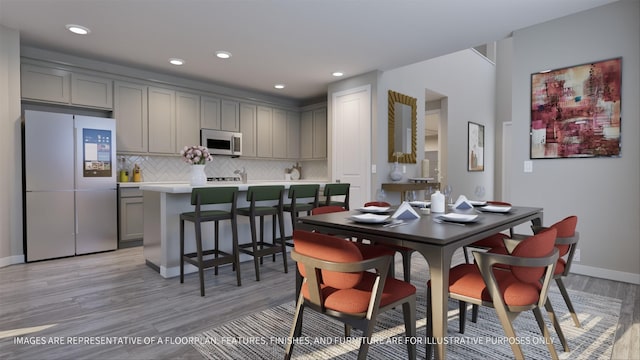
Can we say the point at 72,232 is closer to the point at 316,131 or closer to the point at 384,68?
the point at 316,131

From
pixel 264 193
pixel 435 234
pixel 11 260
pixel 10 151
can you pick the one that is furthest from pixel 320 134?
pixel 435 234

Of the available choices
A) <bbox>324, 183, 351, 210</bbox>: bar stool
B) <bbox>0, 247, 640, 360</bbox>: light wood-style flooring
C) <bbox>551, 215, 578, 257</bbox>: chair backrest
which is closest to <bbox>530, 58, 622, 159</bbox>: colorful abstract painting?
<bbox>0, 247, 640, 360</bbox>: light wood-style flooring

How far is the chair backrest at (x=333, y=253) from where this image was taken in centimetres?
142

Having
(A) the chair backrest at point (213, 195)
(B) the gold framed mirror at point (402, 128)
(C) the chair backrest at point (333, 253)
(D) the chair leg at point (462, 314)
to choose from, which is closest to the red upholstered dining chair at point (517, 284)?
(D) the chair leg at point (462, 314)

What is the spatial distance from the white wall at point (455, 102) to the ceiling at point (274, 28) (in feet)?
2.82

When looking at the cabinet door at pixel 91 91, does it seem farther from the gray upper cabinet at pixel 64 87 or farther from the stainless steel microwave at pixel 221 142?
the stainless steel microwave at pixel 221 142

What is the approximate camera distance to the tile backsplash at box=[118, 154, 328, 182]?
5262 mm

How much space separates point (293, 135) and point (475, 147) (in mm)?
4046

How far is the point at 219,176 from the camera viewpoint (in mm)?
6027

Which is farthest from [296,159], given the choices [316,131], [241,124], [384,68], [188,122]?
[384,68]

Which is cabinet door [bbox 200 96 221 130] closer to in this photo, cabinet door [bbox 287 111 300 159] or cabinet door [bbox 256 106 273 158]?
cabinet door [bbox 256 106 273 158]

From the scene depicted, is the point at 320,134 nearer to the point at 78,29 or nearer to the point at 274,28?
the point at 274,28

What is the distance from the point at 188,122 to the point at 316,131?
7.82 ft

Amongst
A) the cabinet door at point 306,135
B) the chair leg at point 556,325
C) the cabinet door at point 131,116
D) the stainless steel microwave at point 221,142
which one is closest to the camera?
the chair leg at point 556,325
